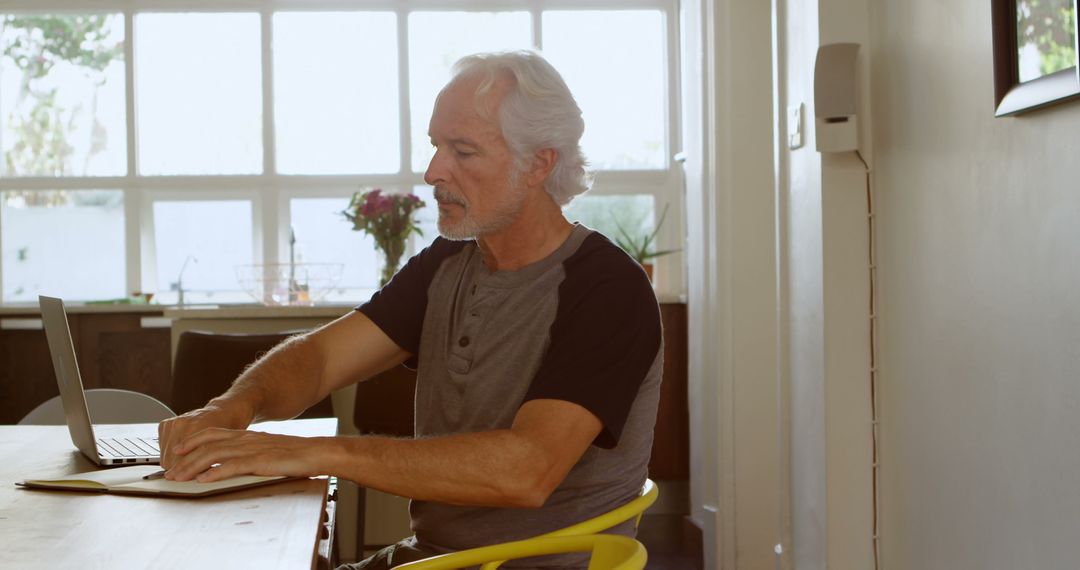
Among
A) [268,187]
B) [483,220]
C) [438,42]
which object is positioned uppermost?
[438,42]

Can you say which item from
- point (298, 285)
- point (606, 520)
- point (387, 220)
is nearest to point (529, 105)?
point (606, 520)

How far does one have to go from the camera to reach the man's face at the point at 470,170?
75.9 inches

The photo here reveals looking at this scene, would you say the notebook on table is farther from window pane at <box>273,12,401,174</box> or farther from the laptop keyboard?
window pane at <box>273,12,401,174</box>

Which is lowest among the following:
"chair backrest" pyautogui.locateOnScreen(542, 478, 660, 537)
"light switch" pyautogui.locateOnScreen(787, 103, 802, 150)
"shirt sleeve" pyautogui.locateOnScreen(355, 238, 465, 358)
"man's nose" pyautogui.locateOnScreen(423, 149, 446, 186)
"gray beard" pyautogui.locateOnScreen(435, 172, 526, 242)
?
"chair backrest" pyautogui.locateOnScreen(542, 478, 660, 537)

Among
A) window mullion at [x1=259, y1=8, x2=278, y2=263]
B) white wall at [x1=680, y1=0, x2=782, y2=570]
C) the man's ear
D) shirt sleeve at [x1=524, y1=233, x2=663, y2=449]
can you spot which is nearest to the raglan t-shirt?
shirt sleeve at [x1=524, y1=233, x2=663, y2=449]

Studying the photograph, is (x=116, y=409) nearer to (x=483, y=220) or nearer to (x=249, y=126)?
(x=483, y=220)

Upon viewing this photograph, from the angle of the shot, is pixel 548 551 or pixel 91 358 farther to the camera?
pixel 91 358

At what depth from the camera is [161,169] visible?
214 inches

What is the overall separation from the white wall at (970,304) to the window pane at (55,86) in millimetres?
3936

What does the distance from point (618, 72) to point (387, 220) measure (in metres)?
1.56

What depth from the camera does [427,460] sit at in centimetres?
156

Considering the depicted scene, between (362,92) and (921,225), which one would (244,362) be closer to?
(921,225)

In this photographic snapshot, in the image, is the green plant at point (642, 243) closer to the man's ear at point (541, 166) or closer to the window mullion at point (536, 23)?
the window mullion at point (536, 23)

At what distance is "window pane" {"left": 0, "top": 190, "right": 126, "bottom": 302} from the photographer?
542cm
